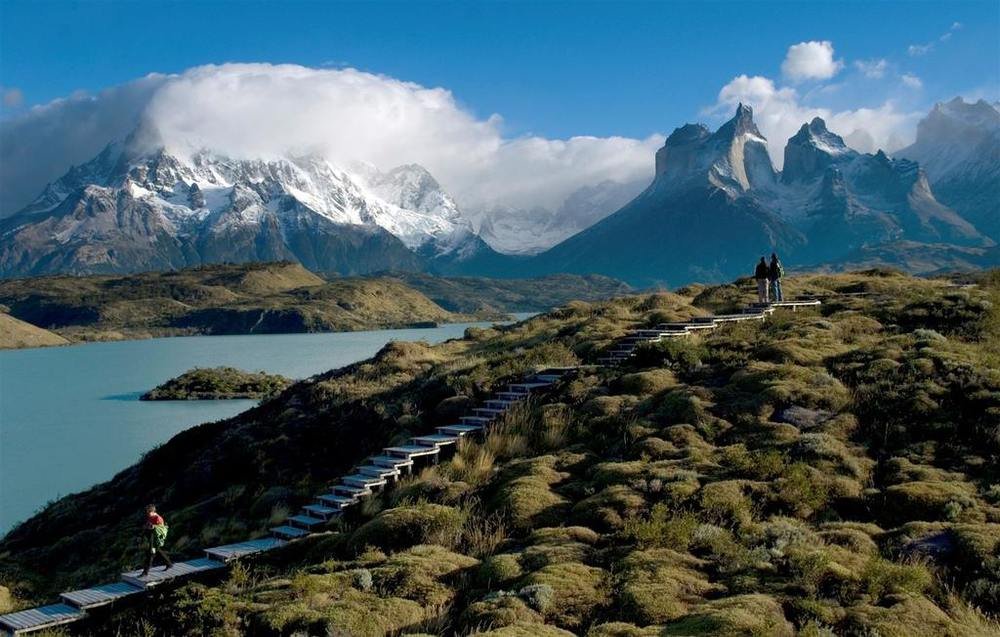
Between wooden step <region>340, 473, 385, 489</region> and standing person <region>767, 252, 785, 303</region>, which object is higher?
standing person <region>767, 252, 785, 303</region>

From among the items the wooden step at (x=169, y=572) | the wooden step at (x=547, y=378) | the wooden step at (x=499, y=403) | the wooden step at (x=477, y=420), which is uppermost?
the wooden step at (x=547, y=378)

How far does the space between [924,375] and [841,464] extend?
5926 mm

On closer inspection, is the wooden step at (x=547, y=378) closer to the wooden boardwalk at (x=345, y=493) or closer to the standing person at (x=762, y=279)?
the wooden boardwalk at (x=345, y=493)

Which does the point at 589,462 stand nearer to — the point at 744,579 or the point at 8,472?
the point at 744,579

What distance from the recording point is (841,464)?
17.6 metres

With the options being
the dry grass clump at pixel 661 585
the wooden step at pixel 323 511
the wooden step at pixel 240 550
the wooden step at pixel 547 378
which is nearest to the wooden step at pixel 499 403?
the wooden step at pixel 547 378

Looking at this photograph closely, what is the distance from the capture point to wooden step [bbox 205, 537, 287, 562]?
693 inches

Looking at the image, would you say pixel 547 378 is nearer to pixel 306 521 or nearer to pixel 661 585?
pixel 306 521

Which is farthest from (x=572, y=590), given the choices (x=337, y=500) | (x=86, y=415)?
(x=86, y=415)

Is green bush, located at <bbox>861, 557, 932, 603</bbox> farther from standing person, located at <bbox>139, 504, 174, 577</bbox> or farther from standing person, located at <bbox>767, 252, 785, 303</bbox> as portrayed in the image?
standing person, located at <bbox>767, 252, 785, 303</bbox>

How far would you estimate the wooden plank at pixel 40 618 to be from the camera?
14312 millimetres

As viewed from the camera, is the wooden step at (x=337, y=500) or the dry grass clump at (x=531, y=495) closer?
the dry grass clump at (x=531, y=495)

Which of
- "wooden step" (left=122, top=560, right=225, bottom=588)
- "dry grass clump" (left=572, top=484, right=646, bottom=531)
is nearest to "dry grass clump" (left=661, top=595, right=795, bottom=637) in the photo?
"dry grass clump" (left=572, top=484, right=646, bottom=531)

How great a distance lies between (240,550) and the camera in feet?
58.7
